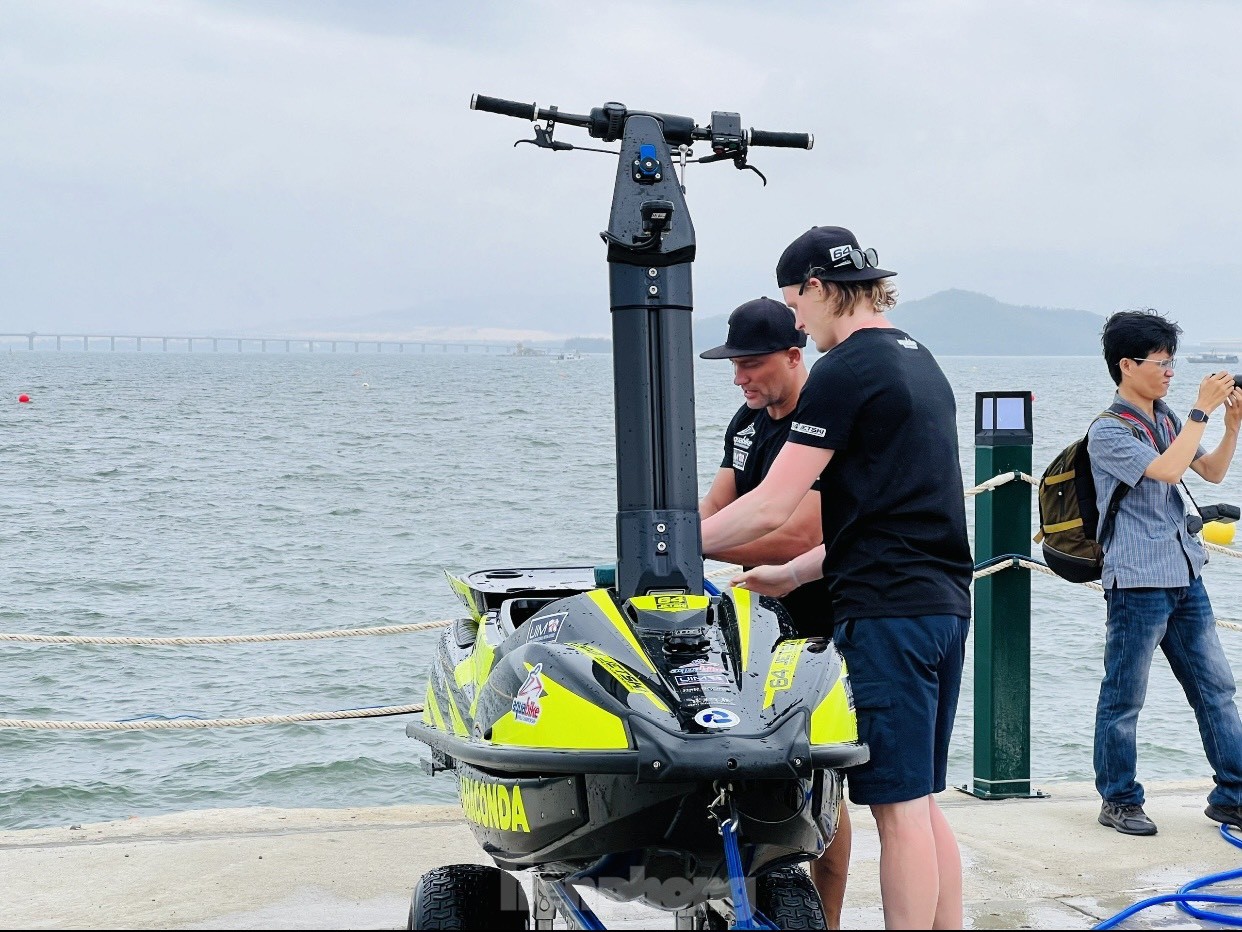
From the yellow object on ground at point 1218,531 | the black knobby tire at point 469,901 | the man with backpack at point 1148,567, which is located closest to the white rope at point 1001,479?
the man with backpack at point 1148,567

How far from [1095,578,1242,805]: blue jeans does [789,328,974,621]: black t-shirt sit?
1966 millimetres

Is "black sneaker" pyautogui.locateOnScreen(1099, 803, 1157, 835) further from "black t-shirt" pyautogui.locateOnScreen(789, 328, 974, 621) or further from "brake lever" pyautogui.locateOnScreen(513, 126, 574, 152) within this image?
"brake lever" pyautogui.locateOnScreen(513, 126, 574, 152)

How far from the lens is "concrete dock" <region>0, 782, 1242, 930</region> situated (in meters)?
4.13

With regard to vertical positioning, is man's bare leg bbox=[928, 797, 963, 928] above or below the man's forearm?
below

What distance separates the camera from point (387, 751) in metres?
10.7

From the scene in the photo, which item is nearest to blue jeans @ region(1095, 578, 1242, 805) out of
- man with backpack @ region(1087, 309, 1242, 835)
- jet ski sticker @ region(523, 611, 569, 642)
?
man with backpack @ region(1087, 309, 1242, 835)

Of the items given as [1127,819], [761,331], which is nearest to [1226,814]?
[1127,819]

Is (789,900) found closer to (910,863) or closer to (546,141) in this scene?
(910,863)

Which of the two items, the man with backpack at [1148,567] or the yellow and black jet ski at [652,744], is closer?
the yellow and black jet ski at [652,744]

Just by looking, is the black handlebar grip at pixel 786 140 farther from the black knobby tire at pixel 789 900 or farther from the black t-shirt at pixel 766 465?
→ the black knobby tire at pixel 789 900

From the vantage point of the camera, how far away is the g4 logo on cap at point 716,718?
2.51 m

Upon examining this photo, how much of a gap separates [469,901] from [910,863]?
98cm

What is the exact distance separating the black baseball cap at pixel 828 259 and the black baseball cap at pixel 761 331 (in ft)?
1.38

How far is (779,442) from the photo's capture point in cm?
378
